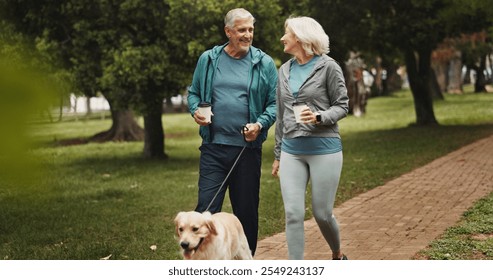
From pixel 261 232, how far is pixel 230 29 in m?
3.44

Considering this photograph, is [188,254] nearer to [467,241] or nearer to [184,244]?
[184,244]

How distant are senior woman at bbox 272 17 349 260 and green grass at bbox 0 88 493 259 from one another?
1526mm

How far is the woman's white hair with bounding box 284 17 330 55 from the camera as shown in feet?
16.2

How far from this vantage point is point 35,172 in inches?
37.9

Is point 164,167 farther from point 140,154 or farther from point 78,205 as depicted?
point 78,205

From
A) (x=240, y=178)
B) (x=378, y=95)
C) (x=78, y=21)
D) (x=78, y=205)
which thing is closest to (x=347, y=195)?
(x=78, y=205)

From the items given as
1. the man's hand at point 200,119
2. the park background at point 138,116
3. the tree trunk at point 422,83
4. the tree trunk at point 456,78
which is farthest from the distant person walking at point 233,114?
the tree trunk at point 456,78

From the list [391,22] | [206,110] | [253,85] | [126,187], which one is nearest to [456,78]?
[391,22]

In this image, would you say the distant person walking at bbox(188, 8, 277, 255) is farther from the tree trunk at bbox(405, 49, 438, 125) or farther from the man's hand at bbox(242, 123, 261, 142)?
A: the tree trunk at bbox(405, 49, 438, 125)

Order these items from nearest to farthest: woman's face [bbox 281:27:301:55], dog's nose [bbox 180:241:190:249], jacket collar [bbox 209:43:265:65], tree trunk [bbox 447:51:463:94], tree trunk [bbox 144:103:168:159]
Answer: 1. dog's nose [bbox 180:241:190:249]
2. woman's face [bbox 281:27:301:55]
3. jacket collar [bbox 209:43:265:65]
4. tree trunk [bbox 144:103:168:159]
5. tree trunk [bbox 447:51:463:94]

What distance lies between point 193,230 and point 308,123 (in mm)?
1182

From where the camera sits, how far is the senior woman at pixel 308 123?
4980mm

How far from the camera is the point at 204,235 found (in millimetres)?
4336

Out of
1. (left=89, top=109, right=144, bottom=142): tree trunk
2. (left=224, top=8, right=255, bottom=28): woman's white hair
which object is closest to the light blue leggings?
(left=224, top=8, right=255, bottom=28): woman's white hair
